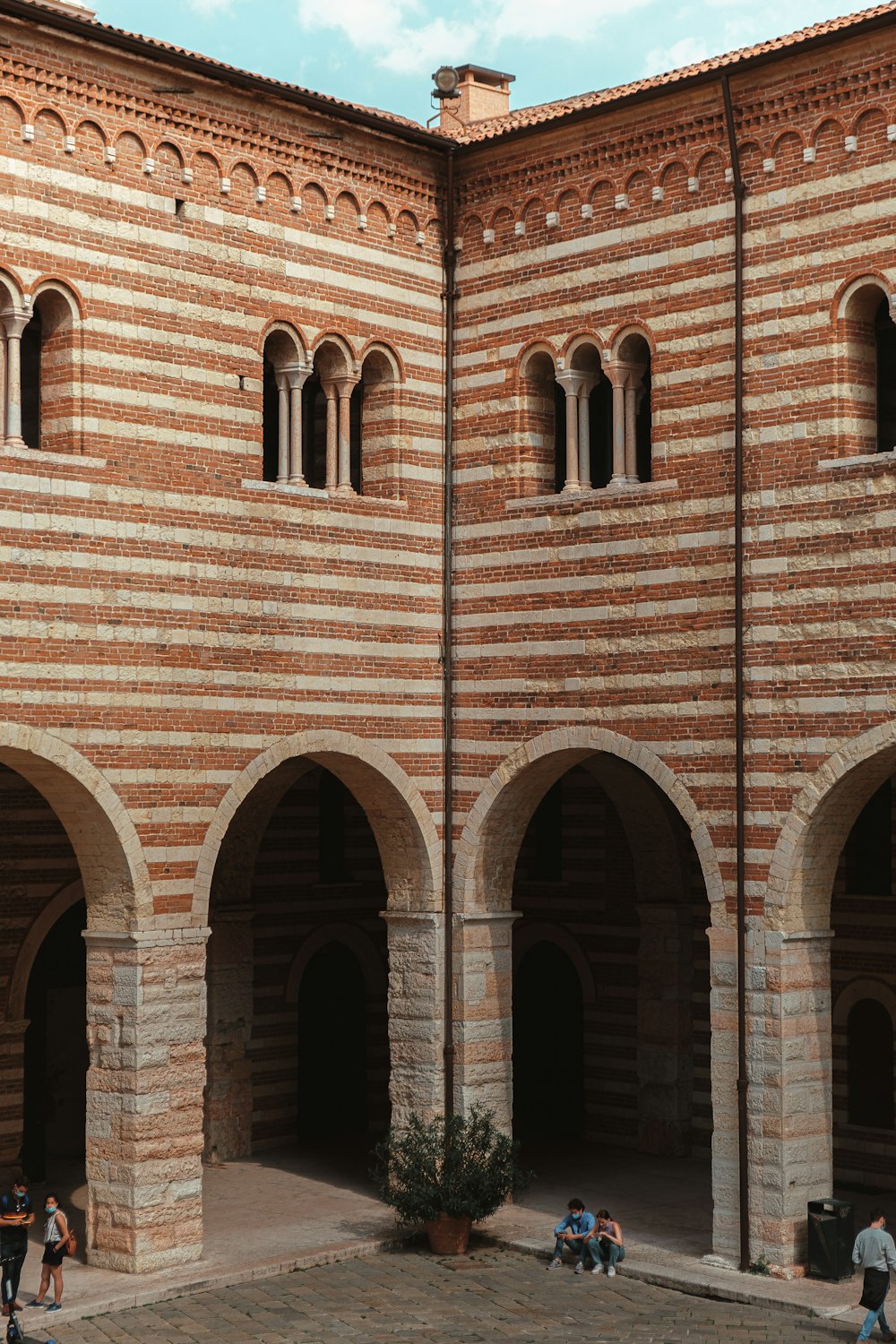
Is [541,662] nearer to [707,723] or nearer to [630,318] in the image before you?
[707,723]

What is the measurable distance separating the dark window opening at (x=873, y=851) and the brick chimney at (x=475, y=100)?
9532mm

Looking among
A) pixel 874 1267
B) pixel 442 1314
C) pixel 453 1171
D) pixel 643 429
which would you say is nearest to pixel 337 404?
pixel 643 429

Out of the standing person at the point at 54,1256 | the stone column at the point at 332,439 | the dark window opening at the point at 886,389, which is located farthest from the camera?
the stone column at the point at 332,439

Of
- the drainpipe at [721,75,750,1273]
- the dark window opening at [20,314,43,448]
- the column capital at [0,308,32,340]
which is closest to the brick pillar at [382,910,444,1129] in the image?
the drainpipe at [721,75,750,1273]

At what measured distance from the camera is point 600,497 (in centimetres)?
1791

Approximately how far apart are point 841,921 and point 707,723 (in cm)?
459

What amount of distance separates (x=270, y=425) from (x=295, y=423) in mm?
1997

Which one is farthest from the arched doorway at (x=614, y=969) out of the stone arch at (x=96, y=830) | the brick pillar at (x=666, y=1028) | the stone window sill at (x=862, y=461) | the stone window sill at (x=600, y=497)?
the stone arch at (x=96, y=830)

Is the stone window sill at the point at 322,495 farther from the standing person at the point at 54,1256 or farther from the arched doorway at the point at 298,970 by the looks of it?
the standing person at the point at 54,1256

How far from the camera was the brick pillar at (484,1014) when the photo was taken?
18.6 meters

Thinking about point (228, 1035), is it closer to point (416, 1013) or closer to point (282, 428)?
point (416, 1013)

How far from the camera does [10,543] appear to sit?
15.6 m

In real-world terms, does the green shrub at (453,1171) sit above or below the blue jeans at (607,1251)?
above

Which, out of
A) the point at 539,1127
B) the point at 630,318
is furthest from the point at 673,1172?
the point at 630,318
